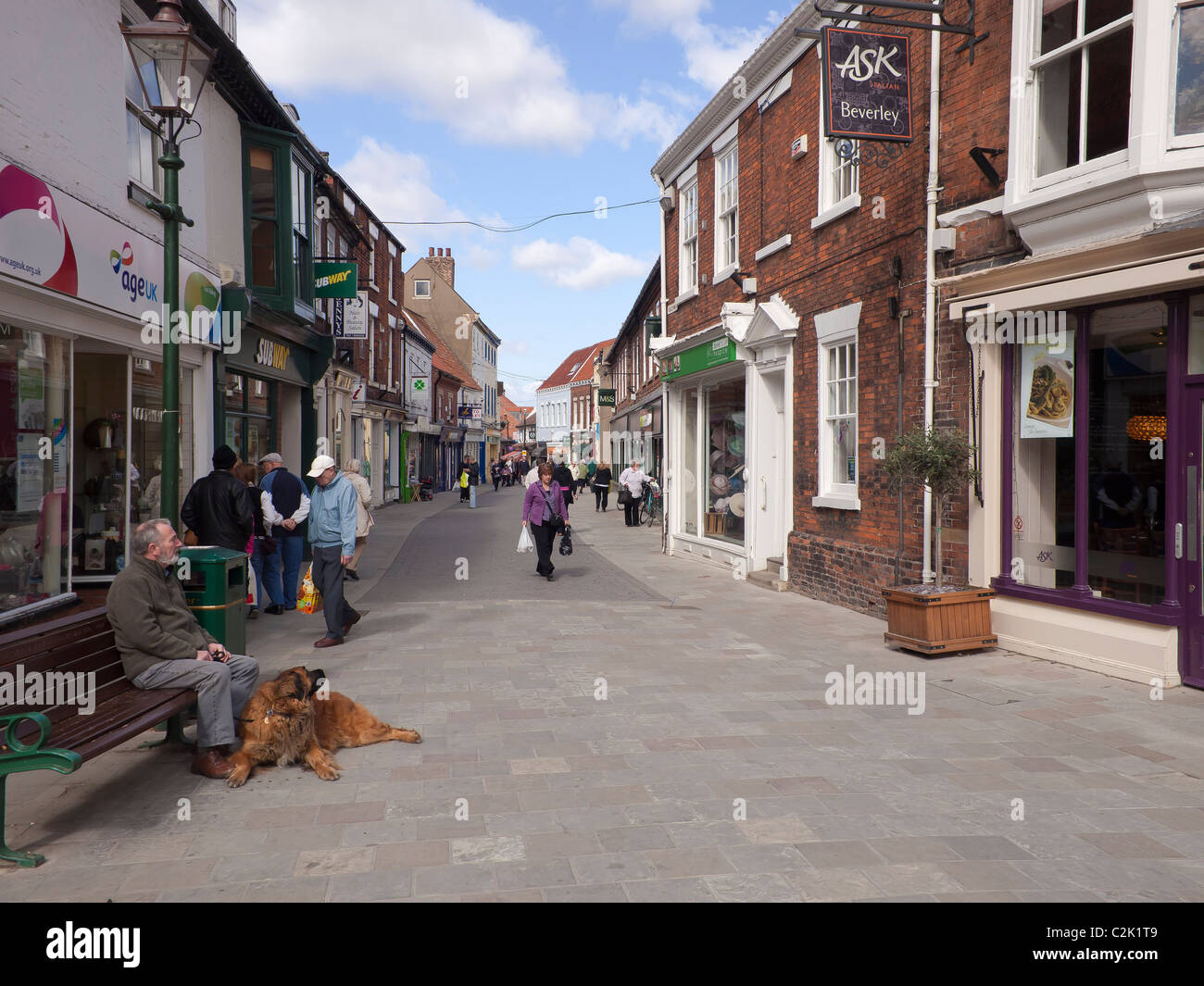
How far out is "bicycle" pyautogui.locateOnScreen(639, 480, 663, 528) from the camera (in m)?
24.9

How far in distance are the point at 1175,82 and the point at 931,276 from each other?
8.50ft

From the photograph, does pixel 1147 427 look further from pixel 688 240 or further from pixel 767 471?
pixel 688 240

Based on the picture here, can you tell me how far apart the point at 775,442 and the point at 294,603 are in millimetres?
6986

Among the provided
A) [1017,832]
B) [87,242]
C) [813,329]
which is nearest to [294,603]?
[87,242]

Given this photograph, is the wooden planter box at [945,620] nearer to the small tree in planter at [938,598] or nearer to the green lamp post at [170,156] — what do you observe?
the small tree in planter at [938,598]

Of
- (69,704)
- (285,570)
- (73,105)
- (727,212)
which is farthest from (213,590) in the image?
(727,212)

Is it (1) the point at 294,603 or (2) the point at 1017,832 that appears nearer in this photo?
(2) the point at 1017,832

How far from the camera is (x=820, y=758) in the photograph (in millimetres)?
5359

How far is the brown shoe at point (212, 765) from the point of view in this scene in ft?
16.5

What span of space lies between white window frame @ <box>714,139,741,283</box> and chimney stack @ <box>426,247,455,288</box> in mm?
42322

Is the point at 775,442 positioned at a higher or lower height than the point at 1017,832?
higher

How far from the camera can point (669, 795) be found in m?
4.71

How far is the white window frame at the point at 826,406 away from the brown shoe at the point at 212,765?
7464 millimetres

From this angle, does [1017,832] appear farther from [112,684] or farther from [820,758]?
[112,684]
